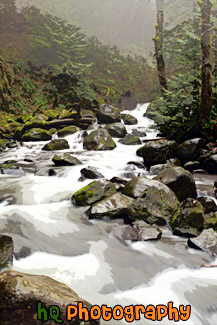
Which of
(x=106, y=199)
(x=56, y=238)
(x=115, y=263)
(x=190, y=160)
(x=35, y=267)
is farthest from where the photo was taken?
(x=190, y=160)

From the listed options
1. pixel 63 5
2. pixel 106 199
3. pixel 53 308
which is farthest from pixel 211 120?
pixel 63 5

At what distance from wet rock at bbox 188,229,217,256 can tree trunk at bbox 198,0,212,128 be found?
5776mm

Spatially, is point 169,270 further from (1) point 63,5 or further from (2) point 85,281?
(1) point 63,5

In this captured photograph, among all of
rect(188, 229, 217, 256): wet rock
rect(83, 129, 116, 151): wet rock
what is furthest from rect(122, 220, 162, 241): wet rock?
rect(83, 129, 116, 151): wet rock

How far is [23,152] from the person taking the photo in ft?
36.8

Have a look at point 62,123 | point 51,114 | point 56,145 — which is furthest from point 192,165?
point 51,114

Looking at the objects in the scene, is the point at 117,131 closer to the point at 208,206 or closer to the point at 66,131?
the point at 66,131

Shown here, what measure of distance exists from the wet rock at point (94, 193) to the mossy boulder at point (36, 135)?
27.4ft

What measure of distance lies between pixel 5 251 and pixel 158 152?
606 cm

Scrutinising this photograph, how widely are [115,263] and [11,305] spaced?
75.5 inches

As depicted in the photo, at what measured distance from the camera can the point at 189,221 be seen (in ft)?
13.8

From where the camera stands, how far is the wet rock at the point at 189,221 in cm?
417

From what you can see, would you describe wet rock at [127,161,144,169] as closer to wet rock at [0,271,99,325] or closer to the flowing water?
the flowing water

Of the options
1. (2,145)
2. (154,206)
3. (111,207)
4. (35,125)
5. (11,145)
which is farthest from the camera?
(35,125)
